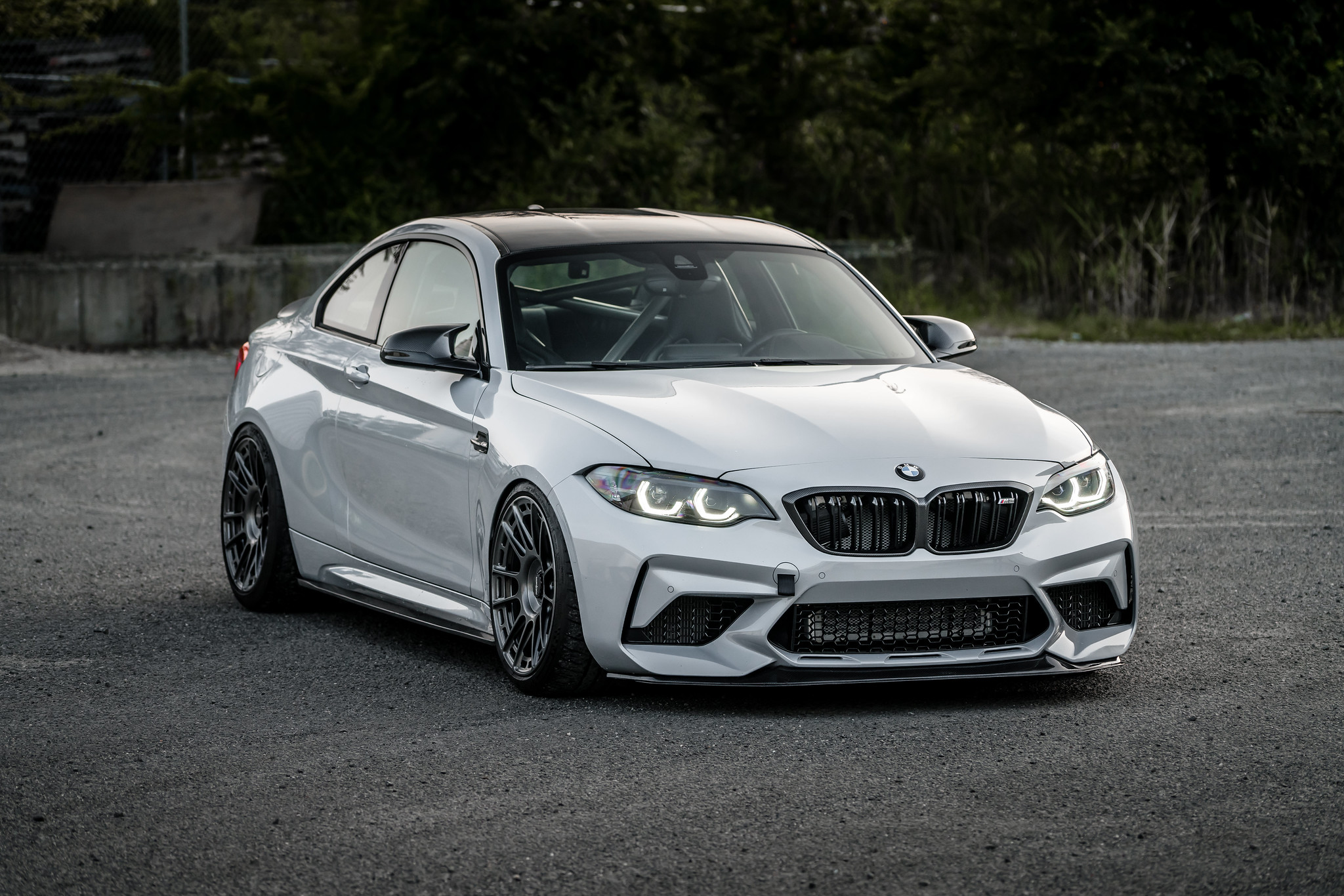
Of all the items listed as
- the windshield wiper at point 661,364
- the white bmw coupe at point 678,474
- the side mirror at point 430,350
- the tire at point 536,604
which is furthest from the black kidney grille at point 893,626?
the side mirror at point 430,350

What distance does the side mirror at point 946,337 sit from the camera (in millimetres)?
7250

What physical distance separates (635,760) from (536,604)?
87 centimetres

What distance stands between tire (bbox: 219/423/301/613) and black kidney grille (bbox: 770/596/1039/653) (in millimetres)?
2726

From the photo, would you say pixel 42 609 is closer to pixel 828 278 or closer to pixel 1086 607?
pixel 828 278

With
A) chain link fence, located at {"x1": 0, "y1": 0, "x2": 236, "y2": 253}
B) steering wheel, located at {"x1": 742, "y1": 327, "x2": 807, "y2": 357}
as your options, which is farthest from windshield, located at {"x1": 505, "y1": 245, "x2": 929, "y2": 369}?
chain link fence, located at {"x1": 0, "y1": 0, "x2": 236, "y2": 253}

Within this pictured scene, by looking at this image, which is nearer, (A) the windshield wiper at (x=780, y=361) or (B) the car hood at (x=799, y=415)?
(B) the car hood at (x=799, y=415)

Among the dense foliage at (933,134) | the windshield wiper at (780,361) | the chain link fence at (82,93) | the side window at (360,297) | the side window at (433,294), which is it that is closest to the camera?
the windshield wiper at (780,361)

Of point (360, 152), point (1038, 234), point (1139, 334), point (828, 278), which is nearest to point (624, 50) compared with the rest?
point (360, 152)

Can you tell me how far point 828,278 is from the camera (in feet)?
24.2

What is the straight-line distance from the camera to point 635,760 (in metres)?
5.26

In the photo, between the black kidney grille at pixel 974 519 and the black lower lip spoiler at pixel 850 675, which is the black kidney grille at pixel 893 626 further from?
the black kidney grille at pixel 974 519

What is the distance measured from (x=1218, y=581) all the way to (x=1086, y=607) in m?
2.12

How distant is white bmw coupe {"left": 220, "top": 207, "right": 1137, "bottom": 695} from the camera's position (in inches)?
221

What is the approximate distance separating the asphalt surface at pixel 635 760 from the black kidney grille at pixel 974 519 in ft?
1.69
